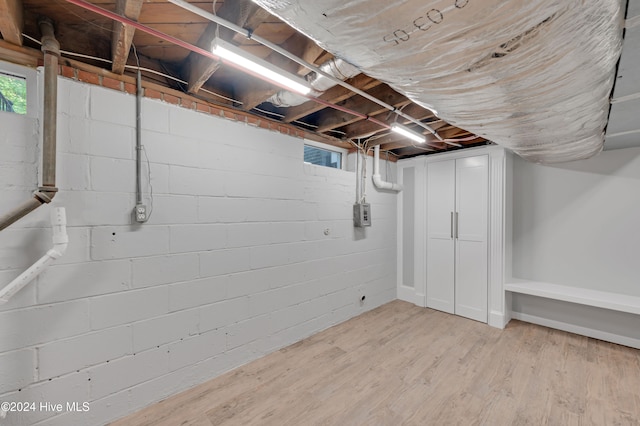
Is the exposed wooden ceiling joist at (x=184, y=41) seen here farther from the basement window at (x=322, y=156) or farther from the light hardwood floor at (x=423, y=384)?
the light hardwood floor at (x=423, y=384)

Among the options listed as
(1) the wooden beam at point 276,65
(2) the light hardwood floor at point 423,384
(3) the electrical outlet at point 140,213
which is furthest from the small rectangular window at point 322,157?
(2) the light hardwood floor at point 423,384

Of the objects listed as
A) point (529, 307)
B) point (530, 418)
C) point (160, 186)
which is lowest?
point (530, 418)

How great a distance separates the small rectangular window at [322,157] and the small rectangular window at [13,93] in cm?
226

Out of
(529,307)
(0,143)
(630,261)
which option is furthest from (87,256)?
(630,261)

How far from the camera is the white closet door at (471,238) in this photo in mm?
3449

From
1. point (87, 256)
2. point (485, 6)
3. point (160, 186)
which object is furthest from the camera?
point (160, 186)

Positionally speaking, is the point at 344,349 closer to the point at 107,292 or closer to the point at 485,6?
the point at 107,292

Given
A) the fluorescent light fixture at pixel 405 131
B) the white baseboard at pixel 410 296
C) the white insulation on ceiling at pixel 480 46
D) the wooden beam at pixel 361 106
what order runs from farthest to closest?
the white baseboard at pixel 410 296 → the fluorescent light fixture at pixel 405 131 → the wooden beam at pixel 361 106 → the white insulation on ceiling at pixel 480 46

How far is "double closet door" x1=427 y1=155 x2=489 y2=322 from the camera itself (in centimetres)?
347

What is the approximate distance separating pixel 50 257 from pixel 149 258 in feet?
1.74

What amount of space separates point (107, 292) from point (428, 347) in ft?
9.43

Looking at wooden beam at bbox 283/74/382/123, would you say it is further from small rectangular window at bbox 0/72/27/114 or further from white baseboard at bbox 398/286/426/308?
white baseboard at bbox 398/286/426/308

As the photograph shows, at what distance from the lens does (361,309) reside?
146 inches

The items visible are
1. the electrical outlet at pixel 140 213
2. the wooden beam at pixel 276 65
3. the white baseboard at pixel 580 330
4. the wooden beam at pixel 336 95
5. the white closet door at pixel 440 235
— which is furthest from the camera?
the white closet door at pixel 440 235
